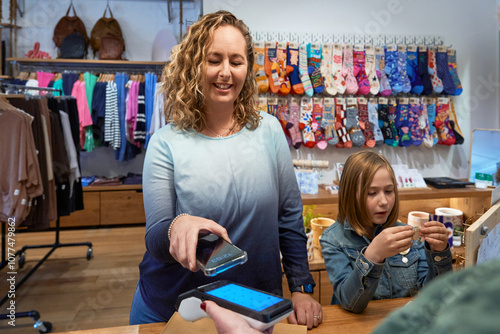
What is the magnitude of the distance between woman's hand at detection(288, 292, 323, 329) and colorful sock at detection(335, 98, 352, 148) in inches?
120

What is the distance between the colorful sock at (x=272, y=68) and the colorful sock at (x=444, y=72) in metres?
1.75

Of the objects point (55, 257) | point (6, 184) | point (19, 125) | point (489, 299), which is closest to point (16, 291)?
point (55, 257)

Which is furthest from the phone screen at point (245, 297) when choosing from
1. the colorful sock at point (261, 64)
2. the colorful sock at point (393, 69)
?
the colorful sock at point (393, 69)

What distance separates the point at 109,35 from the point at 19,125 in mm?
2695

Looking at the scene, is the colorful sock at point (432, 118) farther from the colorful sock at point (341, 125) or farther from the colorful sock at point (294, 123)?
the colorful sock at point (294, 123)

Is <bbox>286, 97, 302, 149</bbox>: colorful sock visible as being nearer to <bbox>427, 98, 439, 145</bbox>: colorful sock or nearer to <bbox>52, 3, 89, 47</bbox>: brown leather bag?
<bbox>427, 98, 439, 145</bbox>: colorful sock

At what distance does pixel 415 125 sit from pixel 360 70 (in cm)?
81

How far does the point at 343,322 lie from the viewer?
41.2 inches

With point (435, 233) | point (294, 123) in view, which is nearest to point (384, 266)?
point (435, 233)

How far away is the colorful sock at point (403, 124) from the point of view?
13.2 ft

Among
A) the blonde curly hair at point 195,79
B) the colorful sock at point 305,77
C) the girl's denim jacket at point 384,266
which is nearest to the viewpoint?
the blonde curly hair at point 195,79

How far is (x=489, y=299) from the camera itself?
193 millimetres

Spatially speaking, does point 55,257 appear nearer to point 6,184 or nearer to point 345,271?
point 6,184

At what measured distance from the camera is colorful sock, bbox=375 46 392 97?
401cm
